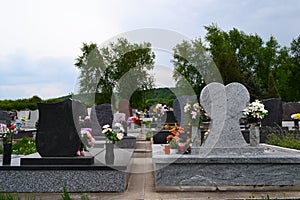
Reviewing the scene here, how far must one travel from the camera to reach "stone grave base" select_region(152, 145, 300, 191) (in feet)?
18.8

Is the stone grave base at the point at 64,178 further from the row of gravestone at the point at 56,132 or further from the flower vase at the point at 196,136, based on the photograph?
the flower vase at the point at 196,136

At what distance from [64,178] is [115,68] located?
50.2 feet

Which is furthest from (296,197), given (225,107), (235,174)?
(225,107)

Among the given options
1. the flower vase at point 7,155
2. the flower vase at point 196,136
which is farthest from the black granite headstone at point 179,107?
the flower vase at point 7,155

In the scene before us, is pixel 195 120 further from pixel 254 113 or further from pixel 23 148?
pixel 23 148

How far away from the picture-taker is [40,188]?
5.47 meters

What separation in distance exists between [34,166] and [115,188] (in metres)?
1.37

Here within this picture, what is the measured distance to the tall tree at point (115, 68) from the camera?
51.5ft

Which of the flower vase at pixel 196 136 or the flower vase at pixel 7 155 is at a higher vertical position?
the flower vase at pixel 196 136

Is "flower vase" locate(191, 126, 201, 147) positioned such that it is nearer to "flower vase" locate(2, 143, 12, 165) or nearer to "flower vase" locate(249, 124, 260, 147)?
"flower vase" locate(249, 124, 260, 147)

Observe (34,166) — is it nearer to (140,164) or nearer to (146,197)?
(146,197)

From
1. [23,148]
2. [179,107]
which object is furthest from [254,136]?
[179,107]

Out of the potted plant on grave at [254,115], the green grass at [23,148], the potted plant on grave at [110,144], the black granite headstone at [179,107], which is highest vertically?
the black granite headstone at [179,107]

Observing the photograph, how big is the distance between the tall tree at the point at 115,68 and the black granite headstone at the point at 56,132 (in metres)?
8.32
